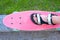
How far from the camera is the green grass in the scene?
6.52 ft

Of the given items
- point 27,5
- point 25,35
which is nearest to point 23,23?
point 25,35

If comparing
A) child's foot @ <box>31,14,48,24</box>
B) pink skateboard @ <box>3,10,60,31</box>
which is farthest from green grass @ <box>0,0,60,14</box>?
child's foot @ <box>31,14,48,24</box>

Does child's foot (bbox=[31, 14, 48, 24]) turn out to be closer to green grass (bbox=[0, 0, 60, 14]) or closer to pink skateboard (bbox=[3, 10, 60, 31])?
pink skateboard (bbox=[3, 10, 60, 31])

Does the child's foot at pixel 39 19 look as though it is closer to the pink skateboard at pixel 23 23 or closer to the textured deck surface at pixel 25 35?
the pink skateboard at pixel 23 23

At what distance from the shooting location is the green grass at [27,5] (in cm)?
199

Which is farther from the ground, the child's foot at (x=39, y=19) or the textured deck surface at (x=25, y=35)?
the child's foot at (x=39, y=19)

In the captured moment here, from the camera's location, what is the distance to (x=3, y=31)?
176 cm

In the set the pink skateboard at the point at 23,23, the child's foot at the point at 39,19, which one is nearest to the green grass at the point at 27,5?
the pink skateboard at the point at 23,23

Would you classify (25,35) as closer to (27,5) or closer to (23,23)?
(23,23)

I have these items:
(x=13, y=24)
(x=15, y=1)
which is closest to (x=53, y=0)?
(x=15, y=1)

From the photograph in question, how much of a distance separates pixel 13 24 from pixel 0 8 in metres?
0.35

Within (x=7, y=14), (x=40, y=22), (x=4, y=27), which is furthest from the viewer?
(x=7, y=14)

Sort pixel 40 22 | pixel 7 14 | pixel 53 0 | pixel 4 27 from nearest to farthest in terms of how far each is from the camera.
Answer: pixel 40 22, pixel 4 27, pixel 7 14, pixel 53 0

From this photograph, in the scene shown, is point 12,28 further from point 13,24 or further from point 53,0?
point 53,0
